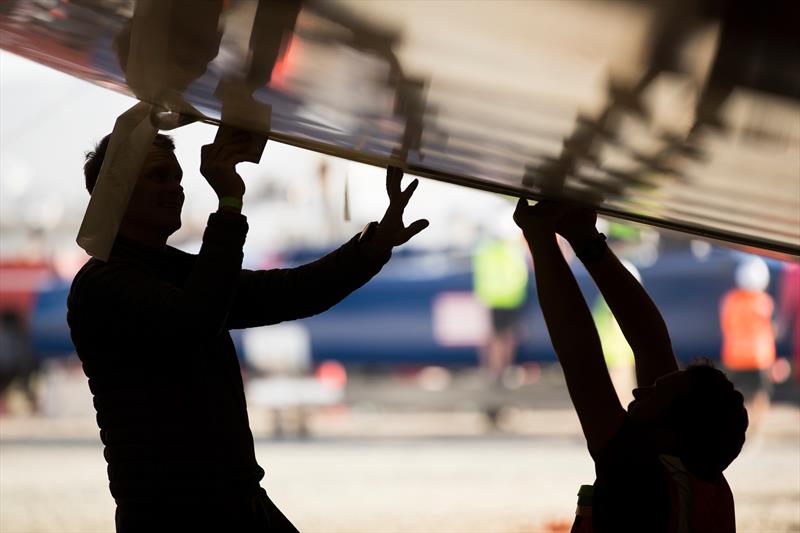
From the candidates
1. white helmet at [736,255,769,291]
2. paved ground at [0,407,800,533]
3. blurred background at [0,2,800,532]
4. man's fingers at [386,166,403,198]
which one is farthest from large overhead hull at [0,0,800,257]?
white helmet at [736,255,769,291]

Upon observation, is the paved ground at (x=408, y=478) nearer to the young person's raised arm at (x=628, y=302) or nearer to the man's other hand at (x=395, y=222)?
the young person's raised arm at (x=628, y=302)

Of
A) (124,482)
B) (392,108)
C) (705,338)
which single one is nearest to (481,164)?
(392,108)

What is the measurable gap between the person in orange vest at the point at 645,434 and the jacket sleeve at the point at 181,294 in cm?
44

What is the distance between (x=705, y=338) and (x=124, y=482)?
10.0m

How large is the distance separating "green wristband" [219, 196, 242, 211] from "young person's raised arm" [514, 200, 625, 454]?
1.37ft

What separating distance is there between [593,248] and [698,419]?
365 millimetres

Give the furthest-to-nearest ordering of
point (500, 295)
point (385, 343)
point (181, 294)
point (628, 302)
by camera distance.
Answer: point (385, 343)
point (500, 295)
point (628, 302)
point (181, 294)

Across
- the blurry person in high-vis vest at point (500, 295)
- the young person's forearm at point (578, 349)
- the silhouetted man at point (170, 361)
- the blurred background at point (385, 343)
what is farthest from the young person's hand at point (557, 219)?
the blurry person in high-vis vest at point (500, 295)

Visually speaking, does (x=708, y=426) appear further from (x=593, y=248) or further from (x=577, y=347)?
Result: (x=593, y=248)

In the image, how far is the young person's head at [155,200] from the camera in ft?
4.01

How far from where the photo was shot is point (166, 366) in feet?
3.83

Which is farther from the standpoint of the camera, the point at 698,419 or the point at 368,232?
the point at 368,232

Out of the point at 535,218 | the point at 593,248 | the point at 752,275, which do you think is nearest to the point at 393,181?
the point at 535,218

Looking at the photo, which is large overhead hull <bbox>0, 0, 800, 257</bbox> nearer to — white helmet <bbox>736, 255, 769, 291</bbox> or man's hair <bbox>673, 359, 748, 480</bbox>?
man's hair <bbox>673, 359, 748, 480</bbox>
